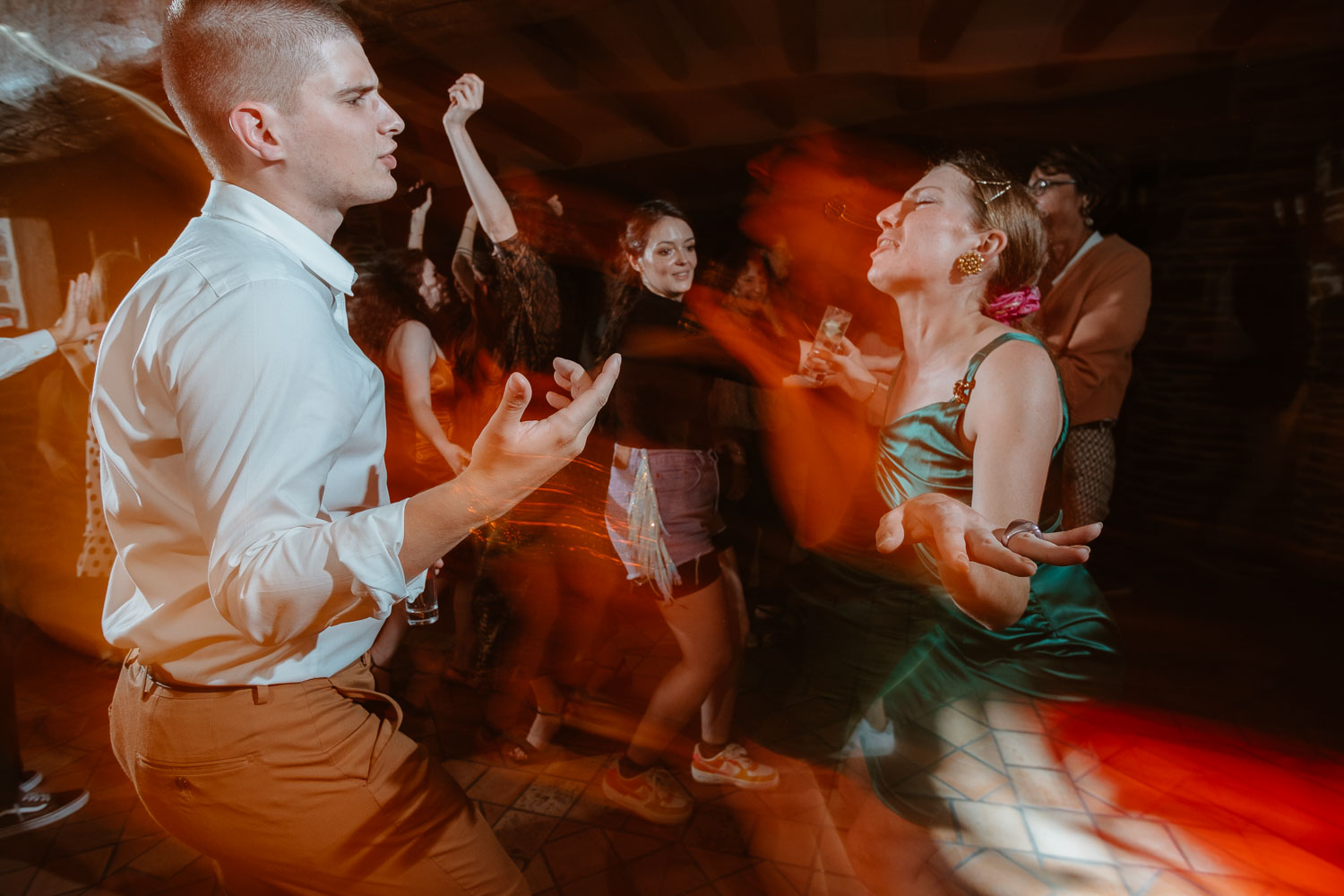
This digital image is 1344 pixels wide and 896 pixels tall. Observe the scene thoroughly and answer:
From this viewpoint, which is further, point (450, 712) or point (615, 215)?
point (450, 712)

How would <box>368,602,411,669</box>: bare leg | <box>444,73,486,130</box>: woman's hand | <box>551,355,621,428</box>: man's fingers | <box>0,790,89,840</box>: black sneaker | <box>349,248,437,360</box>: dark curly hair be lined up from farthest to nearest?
1. <box>368,602,411,669</box>: bare leg
2. <box>0,790,89,840</box>: black sneaker
3. <box>349,248,437,360</box>: dark curly hair
4. <box>444,73,486,130</box>: woman's hand
5. <box>551,355,621,428</box>: man's fingers

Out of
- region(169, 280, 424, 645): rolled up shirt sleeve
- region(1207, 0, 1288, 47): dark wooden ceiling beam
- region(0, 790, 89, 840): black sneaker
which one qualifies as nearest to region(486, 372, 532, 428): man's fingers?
region(169, 280, 424, 645): rolled up shirt sleeve

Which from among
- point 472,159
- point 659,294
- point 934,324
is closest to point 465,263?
point 472,159

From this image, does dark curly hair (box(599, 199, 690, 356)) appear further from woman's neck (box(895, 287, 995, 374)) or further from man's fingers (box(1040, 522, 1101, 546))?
man's fingers (box(1040, 522, 1101, 546))

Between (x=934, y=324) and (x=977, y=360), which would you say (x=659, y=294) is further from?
(x=977, y=360)

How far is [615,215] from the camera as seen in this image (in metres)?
1.75

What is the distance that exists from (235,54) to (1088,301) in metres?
1.65

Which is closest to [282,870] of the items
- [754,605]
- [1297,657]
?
[754,605]

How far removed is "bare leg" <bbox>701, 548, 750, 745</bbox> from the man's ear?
136cm

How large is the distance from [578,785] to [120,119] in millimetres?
2800

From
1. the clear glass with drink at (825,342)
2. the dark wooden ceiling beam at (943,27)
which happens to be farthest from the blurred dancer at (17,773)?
the dark wooden ceiling beam at (943,27)

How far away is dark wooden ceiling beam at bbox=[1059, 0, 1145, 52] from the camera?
1239 mm

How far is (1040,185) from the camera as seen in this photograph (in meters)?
1.33

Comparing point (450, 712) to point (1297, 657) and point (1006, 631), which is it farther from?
point (1297, 657)
